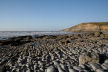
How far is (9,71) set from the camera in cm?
451

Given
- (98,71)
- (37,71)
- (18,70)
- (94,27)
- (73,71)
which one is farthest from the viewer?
(94,27)

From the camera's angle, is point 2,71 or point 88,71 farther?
point 2,71

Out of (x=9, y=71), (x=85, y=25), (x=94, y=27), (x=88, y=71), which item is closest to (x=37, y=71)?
(x=9, y=71)

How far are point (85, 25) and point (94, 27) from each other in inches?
339

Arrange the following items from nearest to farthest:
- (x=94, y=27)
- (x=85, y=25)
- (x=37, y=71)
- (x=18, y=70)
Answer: (x=37, y=71)
(x=18, y=70)
(x=94, y=27)
(x=85, y=25)

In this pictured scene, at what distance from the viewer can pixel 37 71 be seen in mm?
4219

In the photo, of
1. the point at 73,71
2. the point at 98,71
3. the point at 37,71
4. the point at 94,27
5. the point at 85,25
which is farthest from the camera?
the point at 85,25

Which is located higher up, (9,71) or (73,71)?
(73,71)

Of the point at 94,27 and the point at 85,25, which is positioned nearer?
Result: the point at 94,27

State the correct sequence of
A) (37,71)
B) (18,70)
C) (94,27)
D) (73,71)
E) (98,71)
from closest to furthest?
(98,71), (73,71), (37,71), (18,70), (94,27)

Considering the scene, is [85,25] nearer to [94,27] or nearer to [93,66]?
[94,27]

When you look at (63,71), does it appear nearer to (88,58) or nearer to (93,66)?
(93,66)

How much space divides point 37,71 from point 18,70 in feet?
2.77

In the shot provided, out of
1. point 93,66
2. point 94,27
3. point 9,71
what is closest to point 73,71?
point 93,66
